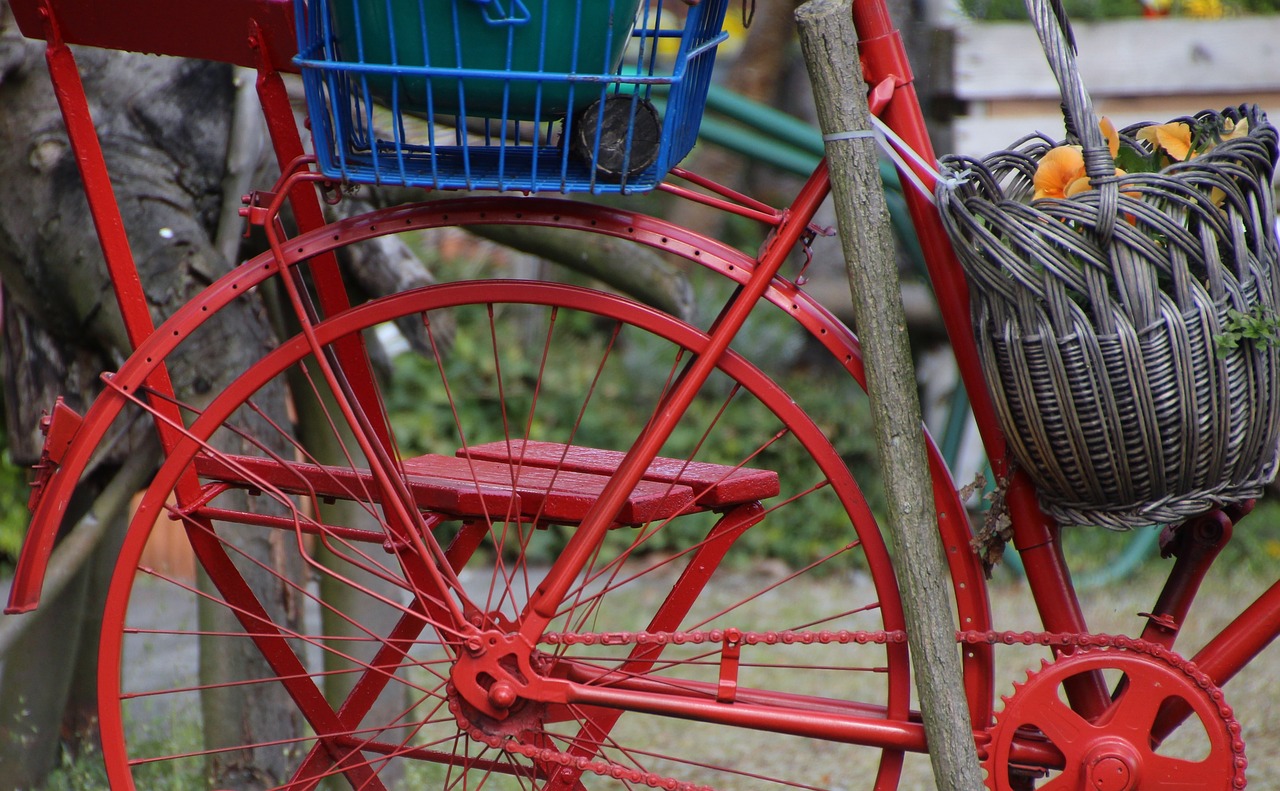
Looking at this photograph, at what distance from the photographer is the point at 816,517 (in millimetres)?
5262

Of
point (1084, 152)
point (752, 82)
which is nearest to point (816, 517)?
point (752, 82)

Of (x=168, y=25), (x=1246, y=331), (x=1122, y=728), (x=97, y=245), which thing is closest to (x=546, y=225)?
(x=168, y=25)

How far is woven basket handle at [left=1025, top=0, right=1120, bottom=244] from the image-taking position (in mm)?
1440

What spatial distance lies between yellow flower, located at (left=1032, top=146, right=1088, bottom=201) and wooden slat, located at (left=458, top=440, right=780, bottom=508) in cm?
62

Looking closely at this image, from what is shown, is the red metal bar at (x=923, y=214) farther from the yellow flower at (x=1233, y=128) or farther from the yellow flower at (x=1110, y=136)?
the yellow flower at (x=1233, y=128)

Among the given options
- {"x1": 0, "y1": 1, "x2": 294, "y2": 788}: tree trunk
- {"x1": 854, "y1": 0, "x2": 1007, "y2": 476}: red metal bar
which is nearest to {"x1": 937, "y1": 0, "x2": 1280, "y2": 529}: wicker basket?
{"x1": 854, "y1": 0, "x2": 1007, "y2": 476}: red metal bar

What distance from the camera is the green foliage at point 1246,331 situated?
4.77ft

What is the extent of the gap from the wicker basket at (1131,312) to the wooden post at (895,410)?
0.40ft

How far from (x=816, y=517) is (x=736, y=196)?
3.66 meters

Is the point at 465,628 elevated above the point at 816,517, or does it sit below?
below

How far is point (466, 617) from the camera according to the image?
1.72 meters

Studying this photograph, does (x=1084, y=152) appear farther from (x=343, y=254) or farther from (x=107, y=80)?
(x=107, y=80)

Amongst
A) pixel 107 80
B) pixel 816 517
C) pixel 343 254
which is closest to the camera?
pixel 107 80

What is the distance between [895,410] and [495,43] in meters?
0.71
